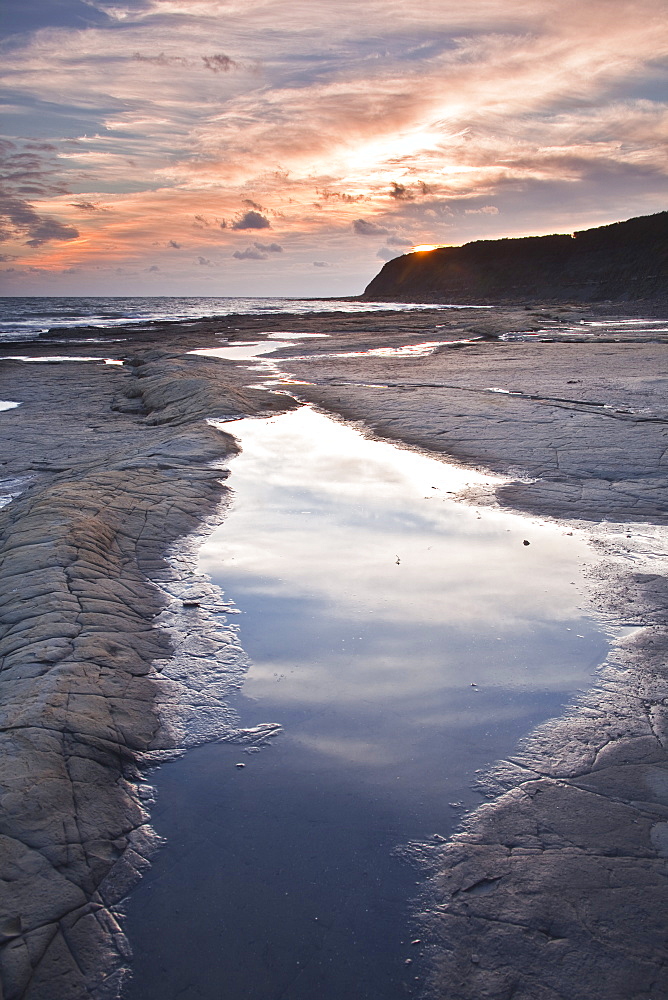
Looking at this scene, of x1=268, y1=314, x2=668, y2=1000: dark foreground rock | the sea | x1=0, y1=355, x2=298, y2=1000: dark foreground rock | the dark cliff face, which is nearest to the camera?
x1=268, y1=314, x2=668, y2=1000: dark foreground rock

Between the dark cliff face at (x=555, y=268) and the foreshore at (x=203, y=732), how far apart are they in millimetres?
55660

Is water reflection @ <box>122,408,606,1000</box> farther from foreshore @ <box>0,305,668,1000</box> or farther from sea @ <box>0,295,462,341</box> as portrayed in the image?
sea @ <box>0,295,462,341</box>

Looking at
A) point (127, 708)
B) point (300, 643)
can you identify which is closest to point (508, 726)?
point (300, 643)

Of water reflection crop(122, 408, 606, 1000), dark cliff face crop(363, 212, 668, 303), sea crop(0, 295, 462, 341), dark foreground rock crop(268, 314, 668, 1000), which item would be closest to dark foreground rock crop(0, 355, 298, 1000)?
water reflection crop(122, 408, 606, 1000)

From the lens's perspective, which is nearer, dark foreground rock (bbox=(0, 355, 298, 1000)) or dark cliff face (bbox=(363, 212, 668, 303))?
dark foreground rock (bbox=(0, 355, 298, 1000))

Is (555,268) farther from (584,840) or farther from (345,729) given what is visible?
(584,840)

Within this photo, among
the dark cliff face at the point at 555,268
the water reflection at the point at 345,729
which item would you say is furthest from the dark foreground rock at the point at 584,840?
the dark cliff face at the point at 555,268

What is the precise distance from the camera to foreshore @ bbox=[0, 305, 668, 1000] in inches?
79.0

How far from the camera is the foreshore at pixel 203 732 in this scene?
6.59 ft

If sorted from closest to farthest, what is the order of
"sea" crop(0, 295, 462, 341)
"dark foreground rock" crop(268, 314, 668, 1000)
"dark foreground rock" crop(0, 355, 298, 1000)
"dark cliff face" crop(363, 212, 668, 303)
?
"dark foreground rock" crop(268, 314, 668, 1000) < "dark foreground rock" crop(0, 355, 298, 1000) < "sea" crop(0, 295, 462, 341) < "dark cliff face" crop(363, 212, 668, 303)

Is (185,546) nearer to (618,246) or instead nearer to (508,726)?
(508,726)

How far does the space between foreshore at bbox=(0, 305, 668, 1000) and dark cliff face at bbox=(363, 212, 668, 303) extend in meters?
55.7

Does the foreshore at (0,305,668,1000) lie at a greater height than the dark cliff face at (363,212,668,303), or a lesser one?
lesser

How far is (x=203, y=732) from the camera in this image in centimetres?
305
